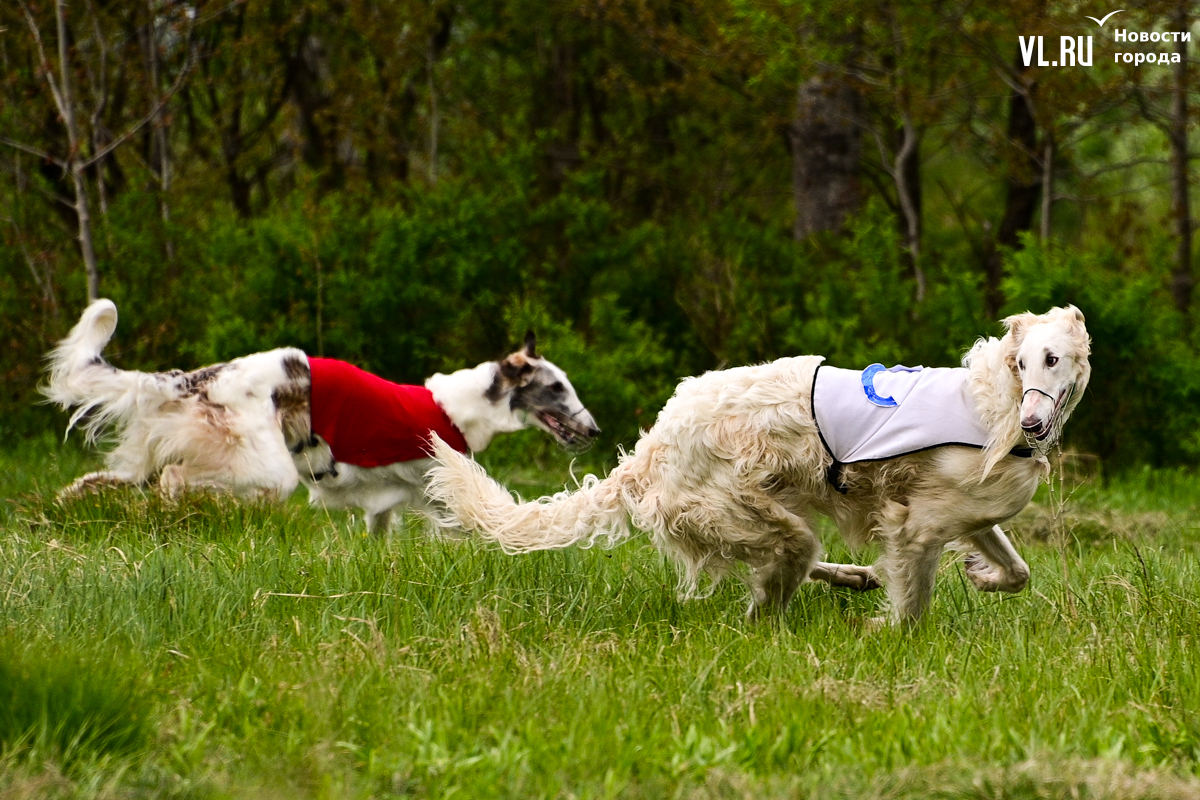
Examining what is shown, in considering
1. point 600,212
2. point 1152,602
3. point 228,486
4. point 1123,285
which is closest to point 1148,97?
point 1123,285

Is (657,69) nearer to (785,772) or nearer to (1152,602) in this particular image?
(1152,602)

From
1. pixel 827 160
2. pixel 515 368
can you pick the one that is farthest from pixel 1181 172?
pixel 515 368

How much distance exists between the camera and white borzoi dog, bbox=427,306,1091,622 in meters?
4.59

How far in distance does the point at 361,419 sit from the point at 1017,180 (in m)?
9.36

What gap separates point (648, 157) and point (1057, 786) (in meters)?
15.4

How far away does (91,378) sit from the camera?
6.66m

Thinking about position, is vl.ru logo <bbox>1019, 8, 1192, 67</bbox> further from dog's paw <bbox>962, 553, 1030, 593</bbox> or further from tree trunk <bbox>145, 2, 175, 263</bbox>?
tree trunk <bbox>145, 2, 175, 263</bbox>

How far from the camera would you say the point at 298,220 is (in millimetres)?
11930

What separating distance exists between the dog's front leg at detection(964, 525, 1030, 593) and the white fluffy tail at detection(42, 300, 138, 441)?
441cm

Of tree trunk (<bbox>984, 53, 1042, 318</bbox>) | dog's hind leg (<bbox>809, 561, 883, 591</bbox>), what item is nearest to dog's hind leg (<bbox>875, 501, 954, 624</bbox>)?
dog's hind leg (<bbox>809, 561, 883, 591</bbox>)

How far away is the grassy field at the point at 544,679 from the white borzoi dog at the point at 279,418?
87cm

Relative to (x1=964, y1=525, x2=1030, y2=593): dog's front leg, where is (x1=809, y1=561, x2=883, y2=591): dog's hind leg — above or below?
below

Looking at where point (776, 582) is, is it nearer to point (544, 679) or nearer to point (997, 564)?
point (997, 564)

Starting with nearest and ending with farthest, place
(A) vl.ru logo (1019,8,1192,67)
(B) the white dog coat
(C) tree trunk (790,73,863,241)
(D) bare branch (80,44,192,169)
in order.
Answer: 1. (B) the white dog coat
2. (D) bare branch (80,44,192,169)
3. (A) vl.ru logo (1019,8,1192,67)
4. (C) tree trunk (790,73,863,241)
